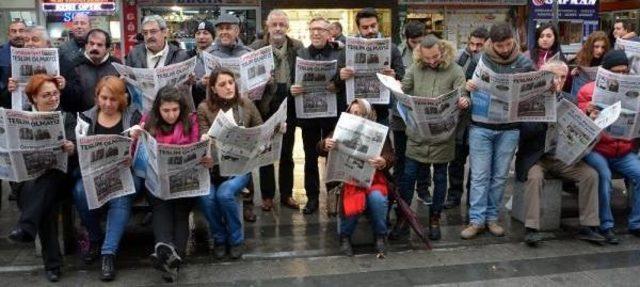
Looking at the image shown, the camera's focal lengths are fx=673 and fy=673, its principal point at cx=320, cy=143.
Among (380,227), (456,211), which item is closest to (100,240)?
(380,227)

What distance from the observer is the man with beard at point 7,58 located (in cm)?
625

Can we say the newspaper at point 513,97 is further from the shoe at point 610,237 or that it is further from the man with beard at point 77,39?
the man with beard at point 77,39

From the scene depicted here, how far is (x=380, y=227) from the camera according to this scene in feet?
18.0

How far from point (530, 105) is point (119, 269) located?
141 inches

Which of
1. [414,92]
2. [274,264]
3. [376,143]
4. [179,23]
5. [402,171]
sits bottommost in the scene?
[274,264]

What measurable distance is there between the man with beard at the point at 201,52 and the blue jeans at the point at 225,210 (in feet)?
3.53

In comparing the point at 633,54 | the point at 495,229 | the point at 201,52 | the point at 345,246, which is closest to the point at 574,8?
the point at 633,54

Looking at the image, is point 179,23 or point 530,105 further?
point 179,23

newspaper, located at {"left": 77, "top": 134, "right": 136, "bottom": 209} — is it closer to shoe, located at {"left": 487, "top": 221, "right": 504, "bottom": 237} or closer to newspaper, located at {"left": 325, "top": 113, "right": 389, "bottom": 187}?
newspaper, located at {"left": 325, "top": 113, "right": 389, "bottom": 187}

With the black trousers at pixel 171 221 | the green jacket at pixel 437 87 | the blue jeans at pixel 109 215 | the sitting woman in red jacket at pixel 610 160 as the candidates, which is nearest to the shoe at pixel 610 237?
the sitting woman in red jacket at pixel 610 160

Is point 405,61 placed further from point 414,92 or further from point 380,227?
point 380,227

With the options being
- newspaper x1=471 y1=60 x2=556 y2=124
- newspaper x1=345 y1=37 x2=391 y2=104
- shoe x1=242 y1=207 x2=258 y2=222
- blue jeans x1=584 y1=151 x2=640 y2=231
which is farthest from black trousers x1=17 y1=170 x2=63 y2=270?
blue jeans x1=584 y1=151 x2=640 y2=231

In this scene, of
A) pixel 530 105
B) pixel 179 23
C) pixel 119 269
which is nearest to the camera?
pixel 119 269

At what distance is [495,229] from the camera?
5953 millimetres
